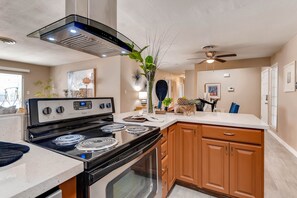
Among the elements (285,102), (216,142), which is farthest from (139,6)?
(285,102)

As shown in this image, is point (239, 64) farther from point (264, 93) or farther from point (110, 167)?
point (110, 167)

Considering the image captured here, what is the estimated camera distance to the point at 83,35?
1.06m

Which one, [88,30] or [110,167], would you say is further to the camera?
[88,30]

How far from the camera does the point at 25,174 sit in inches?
19.5

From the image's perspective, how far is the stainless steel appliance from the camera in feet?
2.08

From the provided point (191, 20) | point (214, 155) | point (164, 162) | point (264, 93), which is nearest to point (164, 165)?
point (164, 162)

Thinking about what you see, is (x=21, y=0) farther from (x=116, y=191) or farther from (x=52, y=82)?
(x=52, y=82)

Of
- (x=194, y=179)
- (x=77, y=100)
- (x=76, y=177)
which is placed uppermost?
(x=77, y=100)

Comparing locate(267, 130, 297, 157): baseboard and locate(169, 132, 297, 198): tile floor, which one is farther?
locate(267, 130, 297, 157): baseboard

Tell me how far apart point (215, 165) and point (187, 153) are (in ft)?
0.99

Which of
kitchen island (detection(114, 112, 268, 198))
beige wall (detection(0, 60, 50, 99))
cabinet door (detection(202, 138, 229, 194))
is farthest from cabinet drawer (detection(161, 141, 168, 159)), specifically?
beige wall (detection(0, 60, 50, 99))

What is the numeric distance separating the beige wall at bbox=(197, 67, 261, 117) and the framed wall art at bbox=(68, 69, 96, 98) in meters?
4.19

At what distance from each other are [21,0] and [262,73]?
5.97m

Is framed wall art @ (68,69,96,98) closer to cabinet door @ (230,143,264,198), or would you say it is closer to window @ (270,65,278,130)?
cabinet door @ (230,143,264,198)
